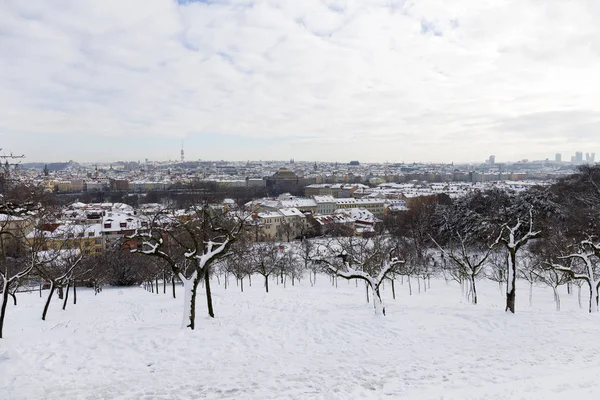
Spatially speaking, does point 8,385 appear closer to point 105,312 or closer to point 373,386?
point 373,386

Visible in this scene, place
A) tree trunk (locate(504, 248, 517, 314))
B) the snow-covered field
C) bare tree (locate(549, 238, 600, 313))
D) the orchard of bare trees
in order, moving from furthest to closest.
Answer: bare tree (locate(549, 238, 600, 313)) < the orchard of bare trees < tree trunk (locate(504, 248, 517, 314)) < the snow-covered field

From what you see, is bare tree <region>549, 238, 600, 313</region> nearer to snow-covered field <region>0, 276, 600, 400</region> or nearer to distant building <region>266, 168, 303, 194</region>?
snow-covered field <region>0, 276, 600, 400</region>

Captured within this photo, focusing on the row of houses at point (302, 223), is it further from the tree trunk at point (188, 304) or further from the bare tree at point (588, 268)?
the tree trunk at point (188, 304)

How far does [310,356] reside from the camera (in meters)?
9.30

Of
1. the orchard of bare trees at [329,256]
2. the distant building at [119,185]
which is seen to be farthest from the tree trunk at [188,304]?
the distant building at [119,185]

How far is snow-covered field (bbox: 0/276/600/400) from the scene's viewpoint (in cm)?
753

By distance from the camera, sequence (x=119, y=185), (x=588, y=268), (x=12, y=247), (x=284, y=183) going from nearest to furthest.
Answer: (x=588, y=268) < (x=12, y=247) < (x=119, y=185) < (x=284, y=183)

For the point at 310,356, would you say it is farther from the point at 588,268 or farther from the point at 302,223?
the point at 302,223

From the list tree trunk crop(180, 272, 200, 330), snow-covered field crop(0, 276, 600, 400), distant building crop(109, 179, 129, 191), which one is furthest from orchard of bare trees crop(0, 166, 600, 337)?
distant building crop(109, 179, 129, 191)

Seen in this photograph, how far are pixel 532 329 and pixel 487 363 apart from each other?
3272mm

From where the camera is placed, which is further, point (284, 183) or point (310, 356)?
point (284, 183)

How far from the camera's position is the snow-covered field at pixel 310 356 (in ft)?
24.7

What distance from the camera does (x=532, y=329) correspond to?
443 inches

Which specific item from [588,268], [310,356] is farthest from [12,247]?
[588,268]
